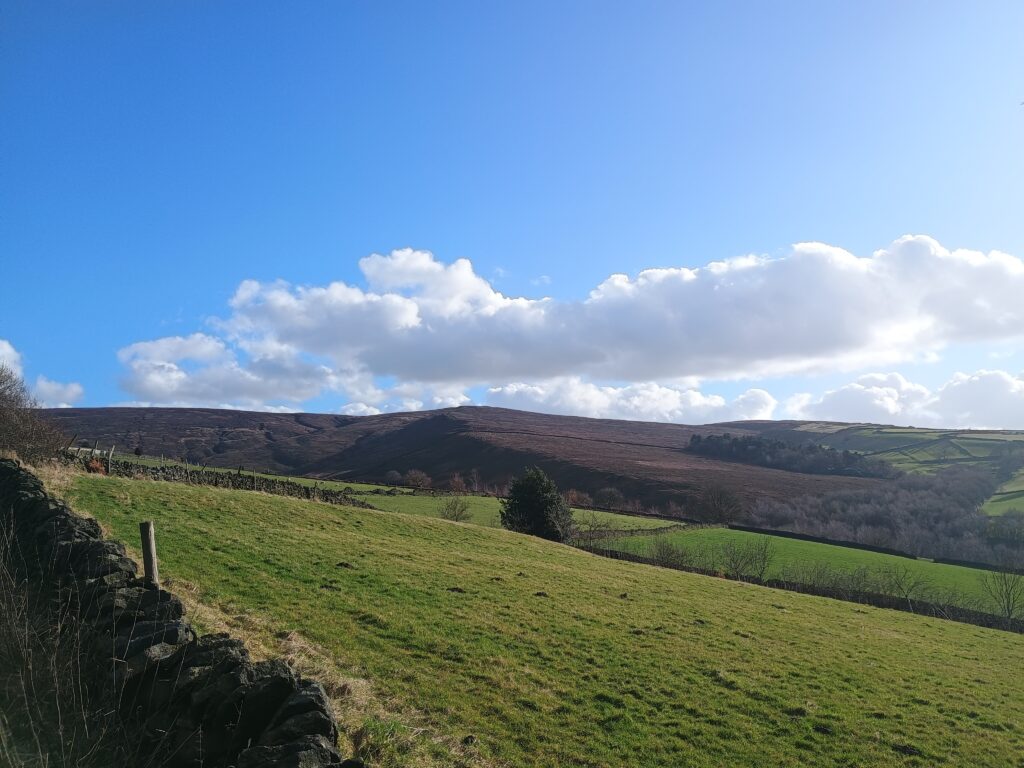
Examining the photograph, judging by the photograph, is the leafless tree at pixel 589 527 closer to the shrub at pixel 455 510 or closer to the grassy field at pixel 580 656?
the shrub at pixel 455 510

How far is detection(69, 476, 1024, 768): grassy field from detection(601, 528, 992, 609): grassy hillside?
96.4ft

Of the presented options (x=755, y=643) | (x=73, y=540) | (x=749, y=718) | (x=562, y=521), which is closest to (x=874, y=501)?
(x=562, y=521)

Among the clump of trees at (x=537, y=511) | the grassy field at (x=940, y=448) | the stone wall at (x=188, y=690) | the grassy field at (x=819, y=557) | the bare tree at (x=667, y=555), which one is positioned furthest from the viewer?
the grassy field at (x=940, y=448)

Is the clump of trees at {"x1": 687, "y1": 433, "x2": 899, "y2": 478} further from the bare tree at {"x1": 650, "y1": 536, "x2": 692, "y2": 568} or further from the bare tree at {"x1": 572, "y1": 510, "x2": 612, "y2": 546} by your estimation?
the bare tree at {"x1": 650, "y1": 536, "x2": 692, "y2": 568}

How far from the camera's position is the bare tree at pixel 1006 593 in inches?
1874

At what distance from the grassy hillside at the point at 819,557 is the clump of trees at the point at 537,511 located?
5626 mm

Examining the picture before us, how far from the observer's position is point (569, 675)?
1388 centimetres

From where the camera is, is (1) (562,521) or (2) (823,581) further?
(1) (562,521)

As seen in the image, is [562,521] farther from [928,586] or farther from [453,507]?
[928,586]

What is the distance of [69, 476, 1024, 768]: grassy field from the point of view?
11094 mm

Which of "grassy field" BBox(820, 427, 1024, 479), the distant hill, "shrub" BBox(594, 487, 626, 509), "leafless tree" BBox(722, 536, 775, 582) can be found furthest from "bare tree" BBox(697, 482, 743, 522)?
"grassy field" BBox(820, 427, 1024, 479)

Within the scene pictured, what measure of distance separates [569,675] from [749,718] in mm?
3887

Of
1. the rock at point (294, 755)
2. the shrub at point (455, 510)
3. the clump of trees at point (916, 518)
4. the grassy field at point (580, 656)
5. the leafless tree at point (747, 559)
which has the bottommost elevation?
the clump of trees at point (916, 518)

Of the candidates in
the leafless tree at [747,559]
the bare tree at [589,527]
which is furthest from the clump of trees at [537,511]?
the leafless tree at [747,559]
